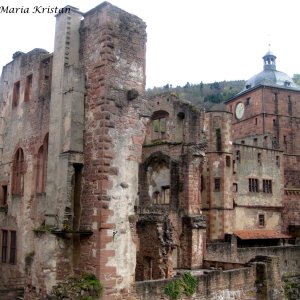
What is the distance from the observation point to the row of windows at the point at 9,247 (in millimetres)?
17375

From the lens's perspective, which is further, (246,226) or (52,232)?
(246,226)

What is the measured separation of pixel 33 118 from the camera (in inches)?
665

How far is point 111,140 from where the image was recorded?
13.0 m

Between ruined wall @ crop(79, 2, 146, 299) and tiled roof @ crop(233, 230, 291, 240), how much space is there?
19.7 m

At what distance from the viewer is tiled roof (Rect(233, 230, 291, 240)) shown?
1255 inches

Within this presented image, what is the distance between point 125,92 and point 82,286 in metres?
5.43

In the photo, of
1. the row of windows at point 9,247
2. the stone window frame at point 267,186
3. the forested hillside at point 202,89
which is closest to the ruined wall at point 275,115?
the stone window frame at point 267,186

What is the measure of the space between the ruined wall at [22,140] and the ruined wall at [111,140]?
3354mm

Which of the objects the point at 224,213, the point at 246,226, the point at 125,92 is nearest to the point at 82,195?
the point at 125,92

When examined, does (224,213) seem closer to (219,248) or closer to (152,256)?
(219,248)

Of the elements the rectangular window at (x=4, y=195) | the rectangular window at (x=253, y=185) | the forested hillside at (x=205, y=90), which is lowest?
the rectangular window at (x=4, y=195)

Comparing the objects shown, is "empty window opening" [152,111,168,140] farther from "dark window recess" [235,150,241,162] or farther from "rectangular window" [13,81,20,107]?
"rectangular window" [13,81,20,107]

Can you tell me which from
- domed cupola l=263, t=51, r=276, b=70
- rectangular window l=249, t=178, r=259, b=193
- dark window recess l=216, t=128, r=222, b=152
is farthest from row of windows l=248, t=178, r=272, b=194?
domed cupola l=263, t=51, r=276, b=70

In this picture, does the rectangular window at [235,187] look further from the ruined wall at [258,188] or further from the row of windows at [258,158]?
the row of windows at [258,158]
